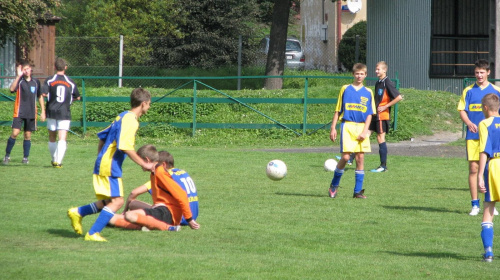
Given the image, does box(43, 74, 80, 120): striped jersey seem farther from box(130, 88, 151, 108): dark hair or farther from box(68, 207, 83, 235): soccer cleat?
box(130, 88, 151, 108): dark hair

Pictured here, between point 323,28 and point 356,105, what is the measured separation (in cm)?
3562

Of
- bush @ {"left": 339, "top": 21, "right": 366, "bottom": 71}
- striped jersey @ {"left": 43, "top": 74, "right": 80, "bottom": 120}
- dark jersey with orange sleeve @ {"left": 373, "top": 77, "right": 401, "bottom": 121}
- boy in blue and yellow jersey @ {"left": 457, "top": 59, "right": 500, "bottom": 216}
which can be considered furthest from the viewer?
bush @ {"left": 339, "top": 21, "right": 366, "bottom": 71}

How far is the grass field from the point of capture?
6.16m

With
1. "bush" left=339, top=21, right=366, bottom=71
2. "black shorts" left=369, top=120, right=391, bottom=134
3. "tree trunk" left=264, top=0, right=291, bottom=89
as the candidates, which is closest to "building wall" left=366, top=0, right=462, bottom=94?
"tree trunk" left=264, top=0, right=291, bottom=89

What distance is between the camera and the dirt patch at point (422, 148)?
57.0ft

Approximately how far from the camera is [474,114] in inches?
393

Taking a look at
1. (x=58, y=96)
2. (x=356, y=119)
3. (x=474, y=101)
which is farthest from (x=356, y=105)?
(x=58, y=96)

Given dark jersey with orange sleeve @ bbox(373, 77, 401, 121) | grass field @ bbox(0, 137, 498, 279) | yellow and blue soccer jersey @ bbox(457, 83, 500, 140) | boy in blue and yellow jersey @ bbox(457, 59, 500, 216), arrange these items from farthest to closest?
1. dark jersey with orange sleeve @ bbox(373, 77, 401, 121)
2. yellow and blue soccer jersey @ bbox(457, 83, 500, 140)
3. boy in blue and yellow jersey @ bbox(457, 59, 500, 216)
4. grass field @ bbox(0, 137, 498, 279)

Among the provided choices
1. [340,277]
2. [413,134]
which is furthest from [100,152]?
[413,134]

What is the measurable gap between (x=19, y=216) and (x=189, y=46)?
24673mm

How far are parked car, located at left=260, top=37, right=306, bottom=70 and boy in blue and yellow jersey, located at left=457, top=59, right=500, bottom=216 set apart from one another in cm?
2388

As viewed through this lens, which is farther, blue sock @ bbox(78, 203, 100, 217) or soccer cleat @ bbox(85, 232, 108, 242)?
blue sock @ bbox(78, 203, 100, 217)

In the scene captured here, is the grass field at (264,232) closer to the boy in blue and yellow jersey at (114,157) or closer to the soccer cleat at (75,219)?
the soccer cleat at (75,219)

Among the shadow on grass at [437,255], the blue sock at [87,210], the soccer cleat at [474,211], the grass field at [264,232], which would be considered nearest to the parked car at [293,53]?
the grass field at [264,232]
